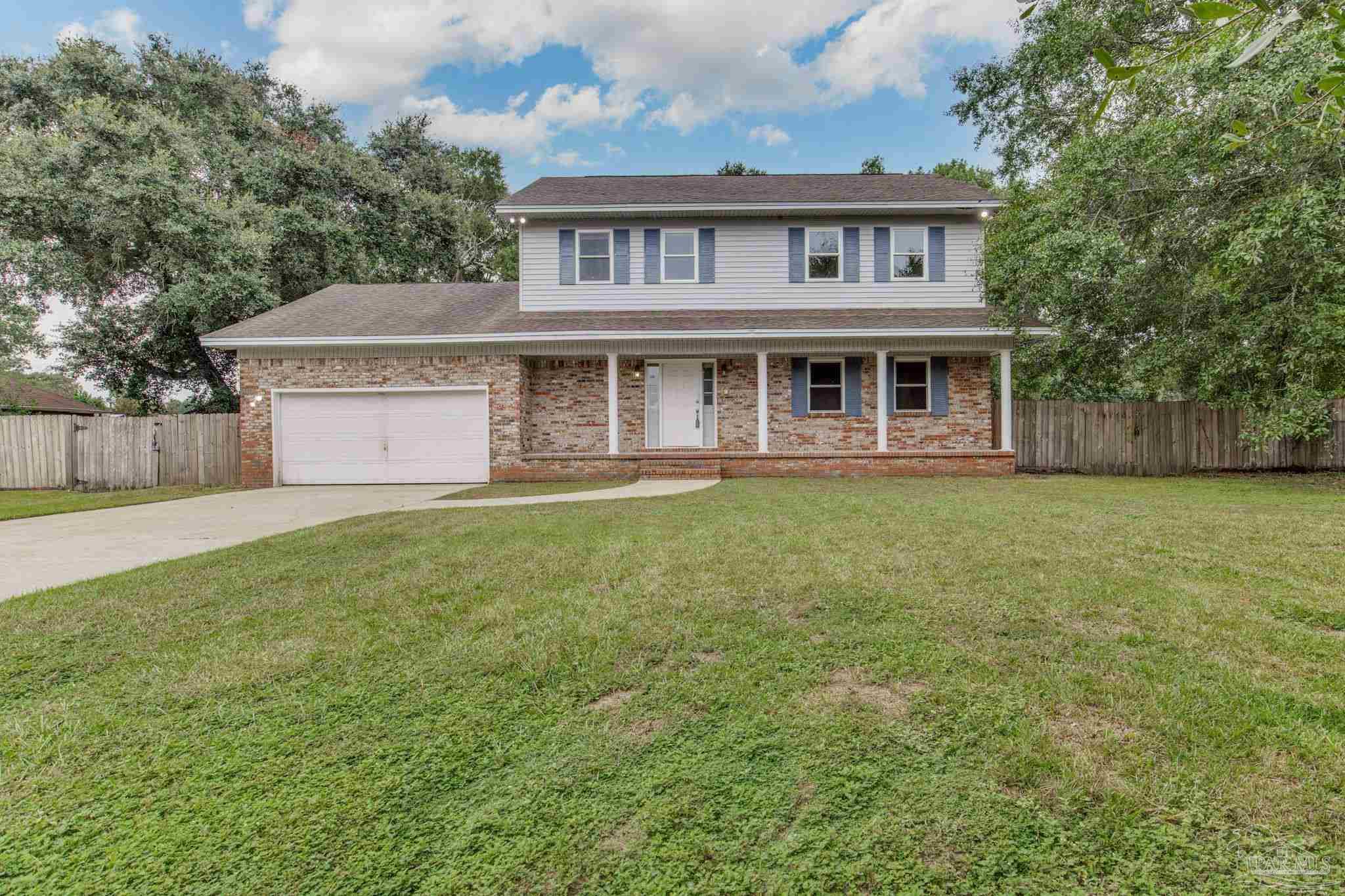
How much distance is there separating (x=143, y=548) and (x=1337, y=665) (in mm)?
8515

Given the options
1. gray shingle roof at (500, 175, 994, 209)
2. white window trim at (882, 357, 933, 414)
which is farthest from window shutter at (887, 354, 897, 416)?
A: gray shingle roof at (500, 175, 994, 209)

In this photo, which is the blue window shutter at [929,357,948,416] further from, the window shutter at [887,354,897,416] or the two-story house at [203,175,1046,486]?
the window shutter at [887,354,897,416]

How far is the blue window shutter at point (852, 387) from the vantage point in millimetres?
12789

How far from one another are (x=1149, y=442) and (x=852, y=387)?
6.51 meters

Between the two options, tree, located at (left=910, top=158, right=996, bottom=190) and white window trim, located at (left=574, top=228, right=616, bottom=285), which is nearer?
white window trim, located at (left=574, top=228, right=616, bottom=285)

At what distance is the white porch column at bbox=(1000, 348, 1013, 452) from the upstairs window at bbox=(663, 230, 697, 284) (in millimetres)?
6581

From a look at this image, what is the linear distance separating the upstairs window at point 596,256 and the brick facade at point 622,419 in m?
1.85

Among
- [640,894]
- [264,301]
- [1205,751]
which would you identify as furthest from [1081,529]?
[264,301]

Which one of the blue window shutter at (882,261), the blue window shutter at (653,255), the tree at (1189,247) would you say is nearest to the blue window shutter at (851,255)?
the blue window shutter at (882,261)

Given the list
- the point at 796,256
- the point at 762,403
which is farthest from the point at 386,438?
the point at 796,256

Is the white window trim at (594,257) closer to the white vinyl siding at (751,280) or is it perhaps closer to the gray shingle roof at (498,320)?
the white vinyl siding at (751,280)

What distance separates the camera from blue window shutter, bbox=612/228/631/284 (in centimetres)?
1303

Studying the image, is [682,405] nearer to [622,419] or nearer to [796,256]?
[622,419]

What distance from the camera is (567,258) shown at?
42.9 ft
